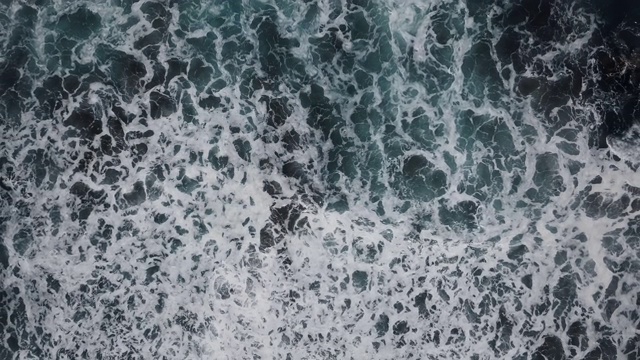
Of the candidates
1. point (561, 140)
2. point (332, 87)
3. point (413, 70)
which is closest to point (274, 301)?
point (332, 87)

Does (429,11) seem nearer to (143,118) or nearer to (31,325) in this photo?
(143,118)

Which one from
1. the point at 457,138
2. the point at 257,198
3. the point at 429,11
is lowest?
the point at 257,198

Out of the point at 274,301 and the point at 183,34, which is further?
the point at 183,34

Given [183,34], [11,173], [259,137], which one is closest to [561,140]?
[259,137]

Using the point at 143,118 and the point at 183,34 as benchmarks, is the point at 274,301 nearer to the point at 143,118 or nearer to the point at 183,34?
the point at 143,118

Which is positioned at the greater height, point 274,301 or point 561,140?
point 561,140

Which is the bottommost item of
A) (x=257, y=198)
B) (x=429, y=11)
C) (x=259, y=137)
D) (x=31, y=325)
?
(x=31, y=325)
